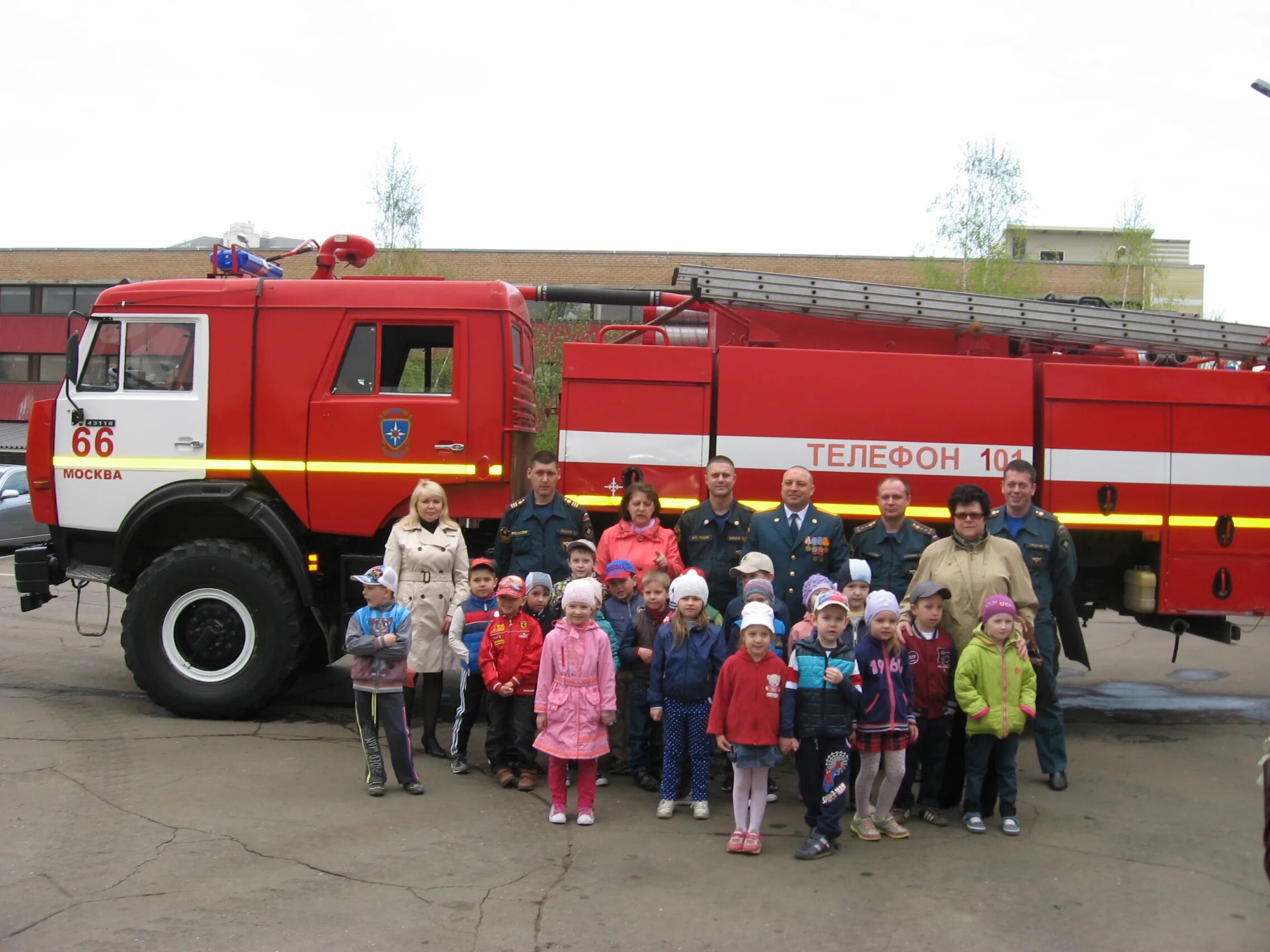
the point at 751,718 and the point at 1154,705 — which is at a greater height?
the point at 751,718

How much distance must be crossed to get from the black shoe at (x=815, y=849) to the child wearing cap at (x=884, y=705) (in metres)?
0.38

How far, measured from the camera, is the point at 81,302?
42.2m

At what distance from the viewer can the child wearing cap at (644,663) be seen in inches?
260

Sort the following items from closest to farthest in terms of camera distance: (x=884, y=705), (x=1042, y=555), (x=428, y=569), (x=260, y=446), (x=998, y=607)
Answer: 1. (x=884, y=705)
2. (x=998, y=607)
3. (x=1042, y=555)
4. (x=428, y=569)
5. (x=260, y=446)

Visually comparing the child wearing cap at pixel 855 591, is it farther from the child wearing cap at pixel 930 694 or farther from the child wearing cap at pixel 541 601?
the child wearing cap at pixel 541 601

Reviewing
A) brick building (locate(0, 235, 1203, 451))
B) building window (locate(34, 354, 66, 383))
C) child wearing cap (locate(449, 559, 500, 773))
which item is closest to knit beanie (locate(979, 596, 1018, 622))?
child wearing cap (locate(449, 559, 500, 773))

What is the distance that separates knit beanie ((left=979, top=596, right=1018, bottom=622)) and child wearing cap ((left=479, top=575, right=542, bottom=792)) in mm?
2480

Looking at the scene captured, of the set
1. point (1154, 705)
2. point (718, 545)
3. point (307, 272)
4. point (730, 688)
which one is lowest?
point (1154, 705)

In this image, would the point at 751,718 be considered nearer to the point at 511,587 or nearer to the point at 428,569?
the point at 511,587

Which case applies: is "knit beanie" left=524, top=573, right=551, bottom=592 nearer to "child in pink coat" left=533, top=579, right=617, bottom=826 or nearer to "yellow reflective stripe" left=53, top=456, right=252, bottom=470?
"child in pink coat" left=533, top=579, right=617, bottom=826

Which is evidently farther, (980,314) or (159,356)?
(980,314)

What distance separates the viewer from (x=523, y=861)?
5.50 metres

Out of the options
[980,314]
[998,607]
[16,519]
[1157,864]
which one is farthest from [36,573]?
[16,519]

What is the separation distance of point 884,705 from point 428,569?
300 cm
